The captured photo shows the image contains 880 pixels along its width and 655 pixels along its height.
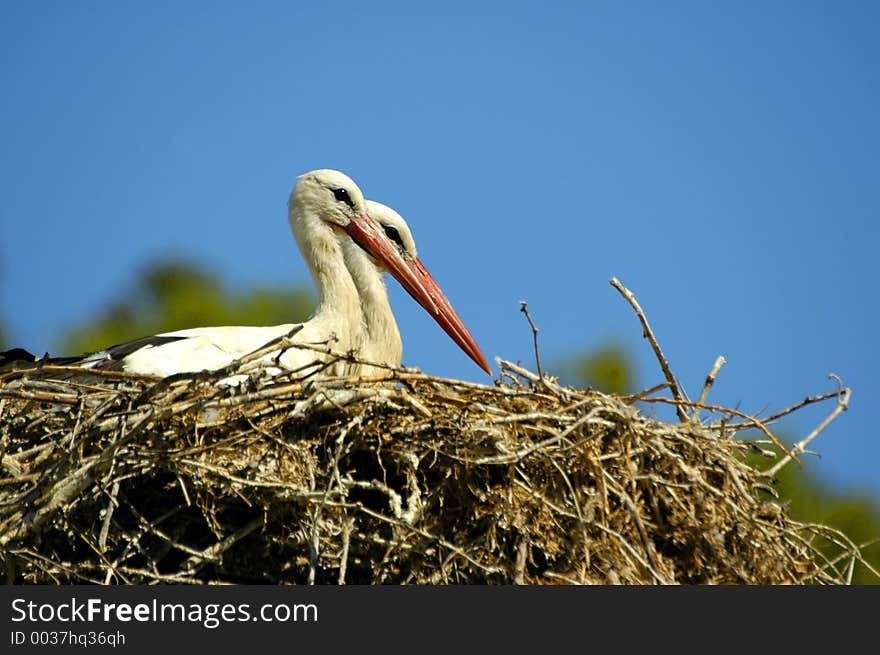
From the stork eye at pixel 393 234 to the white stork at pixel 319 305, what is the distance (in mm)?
57

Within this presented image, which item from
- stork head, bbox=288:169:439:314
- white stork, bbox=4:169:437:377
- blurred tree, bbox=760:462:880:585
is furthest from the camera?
blurred tree, bbox=760:462:880:585

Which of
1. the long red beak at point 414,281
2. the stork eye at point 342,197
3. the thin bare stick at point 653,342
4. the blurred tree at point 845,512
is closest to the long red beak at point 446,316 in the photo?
the long red beak at point 414,281

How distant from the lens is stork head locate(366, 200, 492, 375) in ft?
20.7

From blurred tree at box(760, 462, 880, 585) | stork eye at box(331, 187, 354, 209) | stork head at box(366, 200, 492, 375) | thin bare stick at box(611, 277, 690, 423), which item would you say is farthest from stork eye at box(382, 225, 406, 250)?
blurred tree at box(760, 462, 880, 585)

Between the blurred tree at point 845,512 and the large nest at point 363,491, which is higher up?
the blurred tree at point 845,512

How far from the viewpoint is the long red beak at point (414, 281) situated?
628 centimetres

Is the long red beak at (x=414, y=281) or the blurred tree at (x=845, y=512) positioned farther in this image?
the blurred tree at (x=845, y=512)

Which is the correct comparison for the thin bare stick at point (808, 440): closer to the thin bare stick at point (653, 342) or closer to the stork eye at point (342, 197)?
the thin bare stick at point (653, 342)

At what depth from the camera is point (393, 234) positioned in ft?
21.1

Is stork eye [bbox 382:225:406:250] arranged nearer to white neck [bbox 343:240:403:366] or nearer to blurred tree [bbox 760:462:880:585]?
white neck [bbox 343:240:403:366]

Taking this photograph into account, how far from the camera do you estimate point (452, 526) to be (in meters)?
4.12

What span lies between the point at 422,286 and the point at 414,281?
1.8 inches

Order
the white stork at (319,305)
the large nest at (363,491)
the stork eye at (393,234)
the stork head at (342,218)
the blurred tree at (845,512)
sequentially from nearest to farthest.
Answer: the large nest at (363,491)
the white stork at (319,305)
the stork head at (342,218)
the stork eye at (393,234)
the blurred tree at (845,512)

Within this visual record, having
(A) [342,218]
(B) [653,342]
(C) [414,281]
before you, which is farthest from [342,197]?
(B) [653,342]
